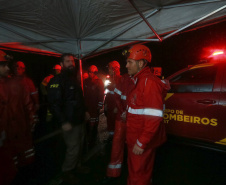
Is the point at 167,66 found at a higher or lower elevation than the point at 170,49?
lower

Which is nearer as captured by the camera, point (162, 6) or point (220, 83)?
point (162, 6)

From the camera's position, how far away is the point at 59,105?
8.08 ft

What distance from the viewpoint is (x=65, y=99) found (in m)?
2.58

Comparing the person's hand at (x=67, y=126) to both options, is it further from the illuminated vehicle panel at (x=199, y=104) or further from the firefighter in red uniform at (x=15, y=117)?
the illuminated vehicle panel at (x=199, y=104)

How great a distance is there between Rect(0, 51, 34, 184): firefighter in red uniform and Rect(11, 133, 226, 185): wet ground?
398mm

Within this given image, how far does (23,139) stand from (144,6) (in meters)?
3.21

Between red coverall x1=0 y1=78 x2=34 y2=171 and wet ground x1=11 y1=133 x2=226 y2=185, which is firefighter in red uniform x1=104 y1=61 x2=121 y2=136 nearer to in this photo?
wet ground x1=11 y1=133 x2=226 y2=185

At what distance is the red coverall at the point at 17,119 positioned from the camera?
2.41 m

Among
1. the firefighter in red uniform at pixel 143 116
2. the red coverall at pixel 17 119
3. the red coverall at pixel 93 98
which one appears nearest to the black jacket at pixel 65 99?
the red coverall at pixel 17 119

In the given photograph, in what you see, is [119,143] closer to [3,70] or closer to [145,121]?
[145,121]

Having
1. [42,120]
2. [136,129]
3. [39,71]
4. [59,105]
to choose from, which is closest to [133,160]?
[136,129]

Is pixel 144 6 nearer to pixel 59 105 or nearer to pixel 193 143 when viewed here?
pixel 59 105

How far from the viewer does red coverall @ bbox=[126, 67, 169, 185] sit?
1.66 metres

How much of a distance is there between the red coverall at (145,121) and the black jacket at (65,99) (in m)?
1.07
